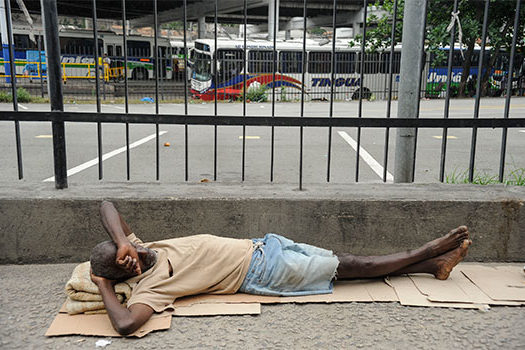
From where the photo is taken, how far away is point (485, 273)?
3318 millimetres

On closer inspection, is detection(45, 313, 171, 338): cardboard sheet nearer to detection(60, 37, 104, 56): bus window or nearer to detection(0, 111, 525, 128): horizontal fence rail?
detection(0, 111, 525, 128): horizontal fence rail

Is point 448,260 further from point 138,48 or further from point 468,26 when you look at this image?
point 138,48

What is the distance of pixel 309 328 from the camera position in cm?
268

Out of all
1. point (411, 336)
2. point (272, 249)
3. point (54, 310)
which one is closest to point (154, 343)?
point (54, 310)

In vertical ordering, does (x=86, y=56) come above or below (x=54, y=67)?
above

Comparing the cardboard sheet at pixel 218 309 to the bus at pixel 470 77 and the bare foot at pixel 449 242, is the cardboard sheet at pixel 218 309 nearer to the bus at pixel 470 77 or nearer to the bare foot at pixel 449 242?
the bare foot at pixel 449 242

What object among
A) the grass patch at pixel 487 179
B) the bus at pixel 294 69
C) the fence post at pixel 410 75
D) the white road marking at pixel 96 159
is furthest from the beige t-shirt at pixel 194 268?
the bus at pixel 294 69

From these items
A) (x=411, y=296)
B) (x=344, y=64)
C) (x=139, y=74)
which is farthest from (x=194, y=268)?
(x=139, y=74)

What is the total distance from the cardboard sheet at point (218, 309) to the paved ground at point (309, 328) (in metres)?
0.03

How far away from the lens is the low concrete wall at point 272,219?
3.39m

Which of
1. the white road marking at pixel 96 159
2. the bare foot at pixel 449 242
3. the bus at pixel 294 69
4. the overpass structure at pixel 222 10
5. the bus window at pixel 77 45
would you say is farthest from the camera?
the overpass structure at pixel 222 10

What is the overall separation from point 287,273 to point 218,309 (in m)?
0.47

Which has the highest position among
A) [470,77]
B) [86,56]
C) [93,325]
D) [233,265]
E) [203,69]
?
[86,56]

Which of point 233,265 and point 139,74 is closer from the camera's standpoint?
point 233,265
